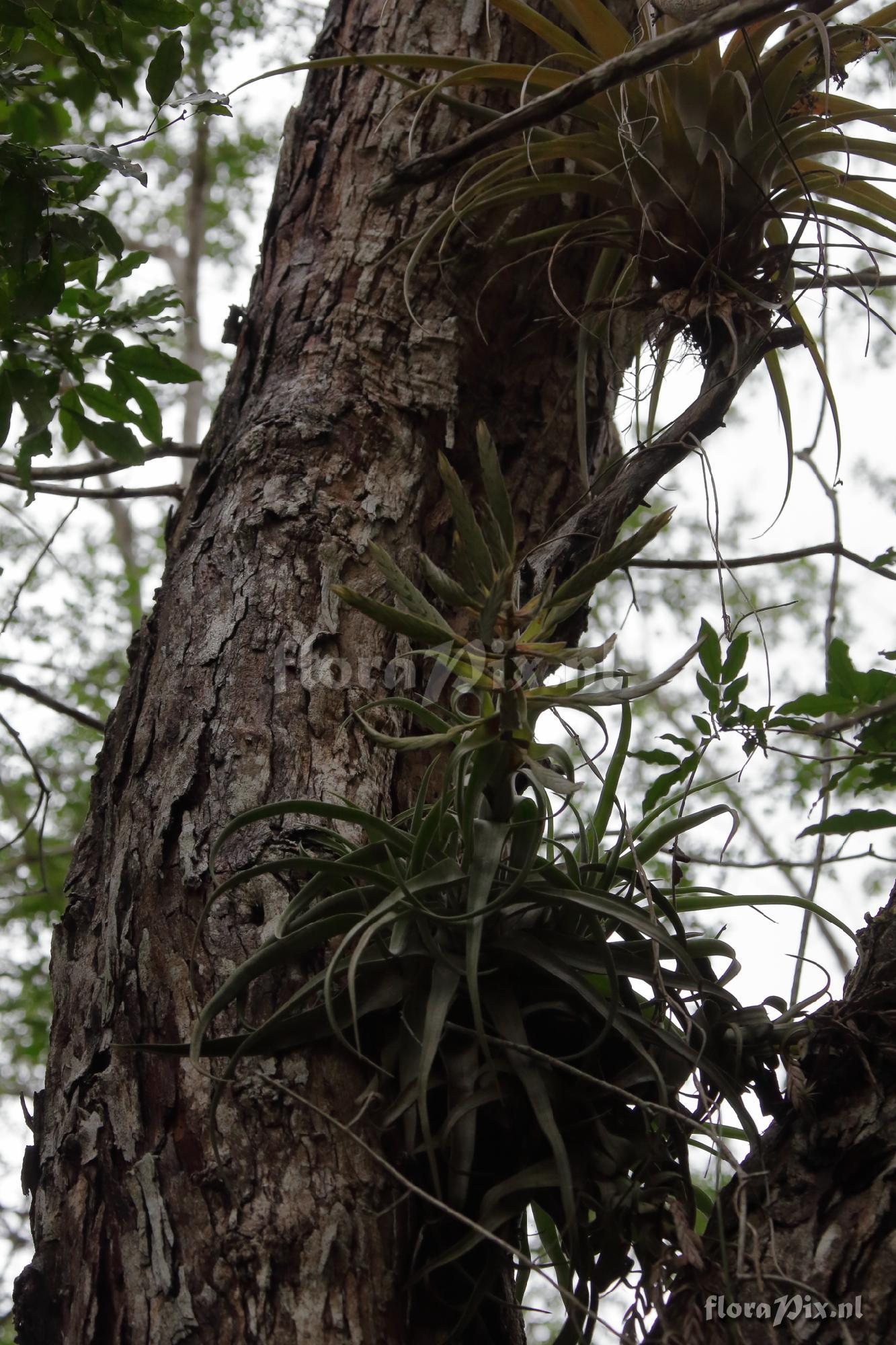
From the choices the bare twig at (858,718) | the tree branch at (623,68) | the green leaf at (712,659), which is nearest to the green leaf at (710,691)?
the green leaf at (712,659)

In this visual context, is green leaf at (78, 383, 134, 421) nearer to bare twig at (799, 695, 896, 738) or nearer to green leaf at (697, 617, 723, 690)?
green leaf at (697, 617, 723, 690)

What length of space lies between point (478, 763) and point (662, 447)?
619 mm

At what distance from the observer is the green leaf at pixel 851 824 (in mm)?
1353

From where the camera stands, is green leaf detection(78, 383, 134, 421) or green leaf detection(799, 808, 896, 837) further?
green leaf detection(78, 383, 134, 421)

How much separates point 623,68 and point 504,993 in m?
0.93

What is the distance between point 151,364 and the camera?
1718 millimetres

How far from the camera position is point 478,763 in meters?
0.99

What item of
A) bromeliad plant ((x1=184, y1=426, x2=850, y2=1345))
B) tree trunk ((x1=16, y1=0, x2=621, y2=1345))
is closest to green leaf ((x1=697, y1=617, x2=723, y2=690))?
bromeliad plant ((x1=184, y1=426, x2=850, y2=1345))

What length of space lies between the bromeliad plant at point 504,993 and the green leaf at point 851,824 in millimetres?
311

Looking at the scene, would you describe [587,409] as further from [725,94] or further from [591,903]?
[591,903]

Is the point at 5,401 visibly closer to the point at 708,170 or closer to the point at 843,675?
the point at 708,170

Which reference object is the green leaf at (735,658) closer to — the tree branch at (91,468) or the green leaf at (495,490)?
the green leaf at (495,490)

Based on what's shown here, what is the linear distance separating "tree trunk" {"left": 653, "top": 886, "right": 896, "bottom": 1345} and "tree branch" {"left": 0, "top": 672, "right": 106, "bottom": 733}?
4.68ft

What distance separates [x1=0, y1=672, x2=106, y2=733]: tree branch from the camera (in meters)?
2.06
